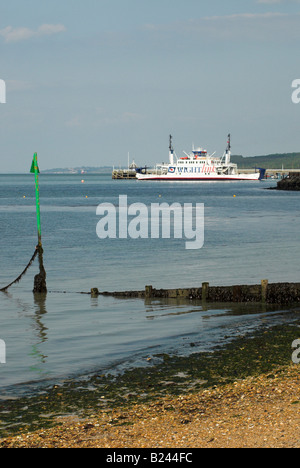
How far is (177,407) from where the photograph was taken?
438 inches

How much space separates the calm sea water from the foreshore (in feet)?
4.40

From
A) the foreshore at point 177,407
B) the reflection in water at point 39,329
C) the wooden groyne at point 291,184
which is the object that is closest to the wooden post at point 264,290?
the foreshore at point 177,407

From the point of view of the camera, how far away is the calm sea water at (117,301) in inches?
639

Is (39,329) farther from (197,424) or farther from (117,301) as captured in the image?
(197,424)

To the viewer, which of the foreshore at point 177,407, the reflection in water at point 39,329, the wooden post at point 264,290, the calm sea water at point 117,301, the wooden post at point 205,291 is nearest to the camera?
the foreshore at point 177,407

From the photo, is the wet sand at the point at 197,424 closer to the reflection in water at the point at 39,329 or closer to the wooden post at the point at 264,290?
the reflection in water at the point at 39,329

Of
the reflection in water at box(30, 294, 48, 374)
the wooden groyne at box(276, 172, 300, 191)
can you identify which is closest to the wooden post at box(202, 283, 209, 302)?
the reflection in water at box(30, 294, 48, 374)

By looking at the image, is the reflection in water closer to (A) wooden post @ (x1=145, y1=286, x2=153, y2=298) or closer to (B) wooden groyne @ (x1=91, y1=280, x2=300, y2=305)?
(A) wooden post @ (x1=145, y1=286, x2=153, y2=298)

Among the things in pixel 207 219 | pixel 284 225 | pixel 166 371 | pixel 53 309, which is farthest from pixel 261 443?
pixel 207 219

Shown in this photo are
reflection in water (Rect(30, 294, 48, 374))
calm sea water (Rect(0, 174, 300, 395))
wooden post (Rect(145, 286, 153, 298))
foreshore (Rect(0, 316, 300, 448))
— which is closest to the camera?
foreshore (Rect(0, 316, 300, 448))

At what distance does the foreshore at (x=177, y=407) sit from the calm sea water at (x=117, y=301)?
1.34 m

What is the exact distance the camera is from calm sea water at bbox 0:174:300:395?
1623 centimetres

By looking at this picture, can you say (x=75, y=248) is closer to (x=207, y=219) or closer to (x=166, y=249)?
(x=166, y=249)

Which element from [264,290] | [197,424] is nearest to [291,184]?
[264,290]
